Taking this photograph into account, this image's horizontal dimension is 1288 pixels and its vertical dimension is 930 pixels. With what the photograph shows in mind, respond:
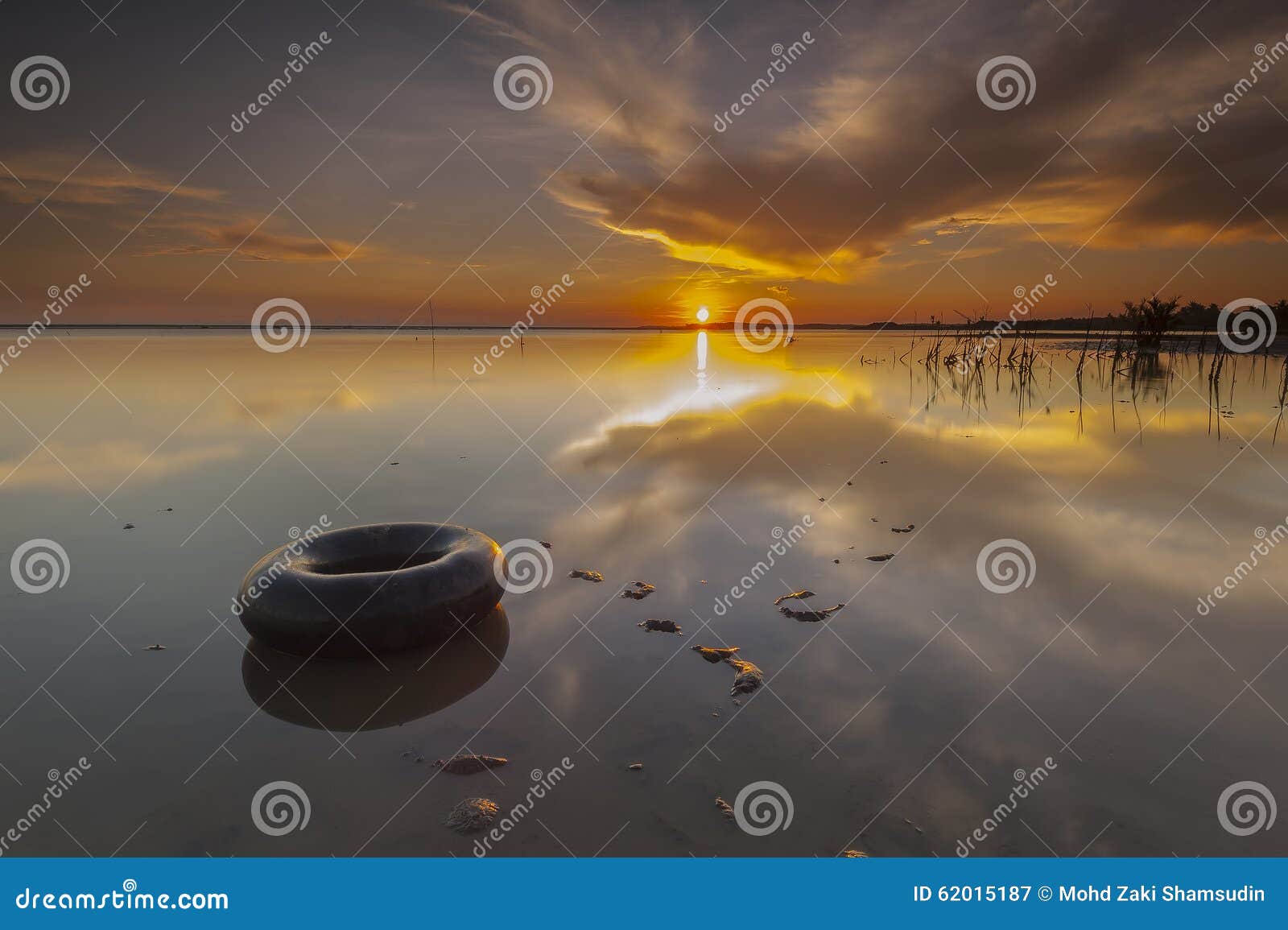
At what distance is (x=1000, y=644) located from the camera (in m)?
6.60

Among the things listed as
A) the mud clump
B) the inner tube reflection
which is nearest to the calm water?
the inner tube reflection

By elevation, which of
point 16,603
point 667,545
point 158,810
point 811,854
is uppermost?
point 667,545

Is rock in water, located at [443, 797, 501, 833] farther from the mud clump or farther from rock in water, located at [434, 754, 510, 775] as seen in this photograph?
the mud clump

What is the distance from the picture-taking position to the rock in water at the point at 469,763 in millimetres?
4855

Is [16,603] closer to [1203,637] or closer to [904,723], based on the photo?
[904,723]

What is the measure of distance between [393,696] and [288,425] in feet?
51.3

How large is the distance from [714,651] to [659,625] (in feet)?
2.54

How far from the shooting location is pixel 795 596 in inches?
305

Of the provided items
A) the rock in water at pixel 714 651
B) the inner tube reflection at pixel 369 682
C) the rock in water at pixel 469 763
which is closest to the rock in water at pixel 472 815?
the rock in water at pixel 469 763

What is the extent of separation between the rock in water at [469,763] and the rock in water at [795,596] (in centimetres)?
372

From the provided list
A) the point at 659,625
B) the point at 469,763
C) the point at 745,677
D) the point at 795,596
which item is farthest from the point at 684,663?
the point at 469,763

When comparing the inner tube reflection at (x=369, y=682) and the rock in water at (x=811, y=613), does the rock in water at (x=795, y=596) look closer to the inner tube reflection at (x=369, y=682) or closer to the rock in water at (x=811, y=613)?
the rock in water at (x=811, y=613)

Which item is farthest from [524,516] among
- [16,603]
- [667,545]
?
[16,603]

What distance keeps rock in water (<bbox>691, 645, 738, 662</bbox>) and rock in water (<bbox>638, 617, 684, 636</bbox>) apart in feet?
1.17
